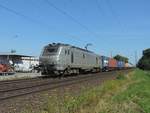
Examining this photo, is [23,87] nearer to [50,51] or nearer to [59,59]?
[59,59]

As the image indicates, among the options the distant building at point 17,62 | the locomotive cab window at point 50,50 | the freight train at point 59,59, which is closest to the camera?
the freight train at point 59,59

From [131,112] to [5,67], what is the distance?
35580mm

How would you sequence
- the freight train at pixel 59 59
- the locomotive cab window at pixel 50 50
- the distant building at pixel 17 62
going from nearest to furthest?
the freight train at pixel 59 59 → the locomotive cab window at pixel 50 50 → the distant building at pixel 17 62

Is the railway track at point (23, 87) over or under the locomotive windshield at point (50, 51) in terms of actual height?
under

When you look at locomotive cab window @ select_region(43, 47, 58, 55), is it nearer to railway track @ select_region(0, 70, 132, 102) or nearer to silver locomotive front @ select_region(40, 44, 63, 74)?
silver locomotive front @ select_region(40, 44, 63, 74)

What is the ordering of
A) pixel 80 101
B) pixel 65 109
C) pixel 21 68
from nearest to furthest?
pixel 65 109
pixel 80 101
pixel 21 68

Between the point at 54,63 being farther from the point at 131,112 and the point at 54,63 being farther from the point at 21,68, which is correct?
the point at 21,68

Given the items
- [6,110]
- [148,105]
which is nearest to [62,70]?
[148,105]

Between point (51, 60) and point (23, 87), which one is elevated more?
point (51, 60)

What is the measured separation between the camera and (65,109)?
11.2 metres

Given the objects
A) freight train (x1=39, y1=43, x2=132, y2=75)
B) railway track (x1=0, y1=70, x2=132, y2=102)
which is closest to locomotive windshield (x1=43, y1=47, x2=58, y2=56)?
freight train (x1=39, y1=43, x2=132, y2=75)

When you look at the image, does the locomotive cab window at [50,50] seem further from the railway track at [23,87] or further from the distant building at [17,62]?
the distant building at [17,62]

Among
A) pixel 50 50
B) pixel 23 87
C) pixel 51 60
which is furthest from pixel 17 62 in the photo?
pixel 23 87

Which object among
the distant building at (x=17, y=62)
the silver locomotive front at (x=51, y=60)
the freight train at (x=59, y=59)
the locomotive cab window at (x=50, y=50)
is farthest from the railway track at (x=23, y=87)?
the distant building at (x=17, y=62)
